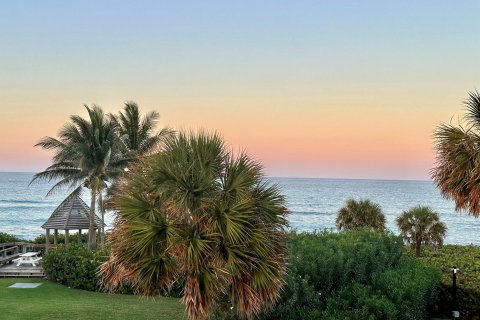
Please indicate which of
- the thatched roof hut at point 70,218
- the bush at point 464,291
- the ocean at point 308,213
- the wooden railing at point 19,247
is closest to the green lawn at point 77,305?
the thatched roof hut at point 70,218

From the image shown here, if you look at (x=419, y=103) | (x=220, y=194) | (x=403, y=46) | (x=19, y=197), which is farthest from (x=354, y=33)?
(x=19, y=197)

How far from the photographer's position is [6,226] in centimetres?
7712

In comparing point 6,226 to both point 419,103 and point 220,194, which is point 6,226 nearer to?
point 419,103

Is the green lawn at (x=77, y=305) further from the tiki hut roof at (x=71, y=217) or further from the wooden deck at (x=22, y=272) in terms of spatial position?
the tiki hut roof at (x=71, y=217)

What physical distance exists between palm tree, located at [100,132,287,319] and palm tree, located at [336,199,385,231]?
2403 cm

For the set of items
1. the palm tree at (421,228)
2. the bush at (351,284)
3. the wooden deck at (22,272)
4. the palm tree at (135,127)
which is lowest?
the wooden deck at (22,272)

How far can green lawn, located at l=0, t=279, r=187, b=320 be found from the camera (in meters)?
15.8

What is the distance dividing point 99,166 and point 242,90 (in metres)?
10.8

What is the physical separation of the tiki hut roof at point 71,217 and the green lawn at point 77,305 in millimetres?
7281

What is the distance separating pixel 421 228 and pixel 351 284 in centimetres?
1451

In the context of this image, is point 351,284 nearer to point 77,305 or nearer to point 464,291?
point 464,291

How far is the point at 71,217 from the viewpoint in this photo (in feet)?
96.0

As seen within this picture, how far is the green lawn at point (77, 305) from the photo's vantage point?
15750mm

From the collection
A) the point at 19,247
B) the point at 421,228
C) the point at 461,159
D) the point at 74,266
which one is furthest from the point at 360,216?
the point at 19,247
